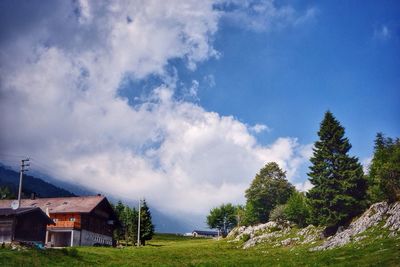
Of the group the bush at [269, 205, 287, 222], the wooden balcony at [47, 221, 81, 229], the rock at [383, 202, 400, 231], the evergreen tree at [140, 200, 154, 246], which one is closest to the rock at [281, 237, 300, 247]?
the rock at [383, 202, 400, 231]

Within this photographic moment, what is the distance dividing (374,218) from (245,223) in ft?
224

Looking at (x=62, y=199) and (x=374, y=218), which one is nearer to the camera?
(x=374, y=218)

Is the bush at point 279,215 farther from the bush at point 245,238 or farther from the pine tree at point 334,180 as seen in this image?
the pine tree at point 334,180

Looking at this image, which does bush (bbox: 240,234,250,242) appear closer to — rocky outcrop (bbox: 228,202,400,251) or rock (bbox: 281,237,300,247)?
rocky outcrop (bbox: 228,202,400,251)

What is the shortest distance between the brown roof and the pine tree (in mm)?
41417

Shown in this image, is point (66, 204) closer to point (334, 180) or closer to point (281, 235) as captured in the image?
point (281, 235)

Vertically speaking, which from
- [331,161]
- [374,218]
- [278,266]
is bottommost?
[278,266]

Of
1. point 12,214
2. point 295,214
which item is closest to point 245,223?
point 295,214

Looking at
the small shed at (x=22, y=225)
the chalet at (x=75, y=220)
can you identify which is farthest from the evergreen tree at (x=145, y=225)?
the small shed at (x=22, y=225)

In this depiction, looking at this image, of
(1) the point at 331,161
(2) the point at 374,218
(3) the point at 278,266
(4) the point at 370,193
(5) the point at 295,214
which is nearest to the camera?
(3) the point at 278,266


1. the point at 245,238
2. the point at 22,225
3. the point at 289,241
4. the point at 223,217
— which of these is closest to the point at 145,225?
the point at 245,238

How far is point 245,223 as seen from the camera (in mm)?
114125

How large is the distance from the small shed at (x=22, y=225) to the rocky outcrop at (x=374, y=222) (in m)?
44.9

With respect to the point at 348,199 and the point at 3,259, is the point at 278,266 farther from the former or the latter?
the point at 348,199
